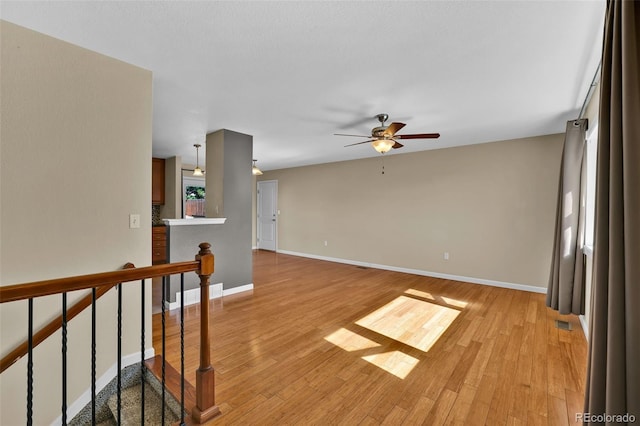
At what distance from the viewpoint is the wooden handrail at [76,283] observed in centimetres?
106

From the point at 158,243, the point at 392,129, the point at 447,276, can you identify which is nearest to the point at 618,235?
the point at 392,129

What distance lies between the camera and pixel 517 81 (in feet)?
8.22

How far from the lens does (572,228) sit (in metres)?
3.23

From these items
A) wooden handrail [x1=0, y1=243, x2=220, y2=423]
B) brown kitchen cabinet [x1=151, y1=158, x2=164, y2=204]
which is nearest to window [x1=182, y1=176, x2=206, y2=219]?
brown kitchen cabinet [x1=151, y1=158, x2=164, y2=204]

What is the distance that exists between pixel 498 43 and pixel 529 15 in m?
0.27

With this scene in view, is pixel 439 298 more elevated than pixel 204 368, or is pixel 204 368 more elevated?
pixel 204 368

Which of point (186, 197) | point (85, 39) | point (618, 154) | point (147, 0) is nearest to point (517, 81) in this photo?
point (618, 154)

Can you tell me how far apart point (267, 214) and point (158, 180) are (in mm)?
2949

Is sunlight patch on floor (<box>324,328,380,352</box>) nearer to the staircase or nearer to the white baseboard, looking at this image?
the staircase

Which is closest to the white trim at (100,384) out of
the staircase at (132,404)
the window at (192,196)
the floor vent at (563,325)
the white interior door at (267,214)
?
the staircase at (132,404)

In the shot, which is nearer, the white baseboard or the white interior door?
the white baseboard

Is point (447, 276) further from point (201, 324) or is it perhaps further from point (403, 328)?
point (201, 324)

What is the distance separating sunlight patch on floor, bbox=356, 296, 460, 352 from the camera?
2745mm

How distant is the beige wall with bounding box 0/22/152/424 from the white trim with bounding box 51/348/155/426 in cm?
5
